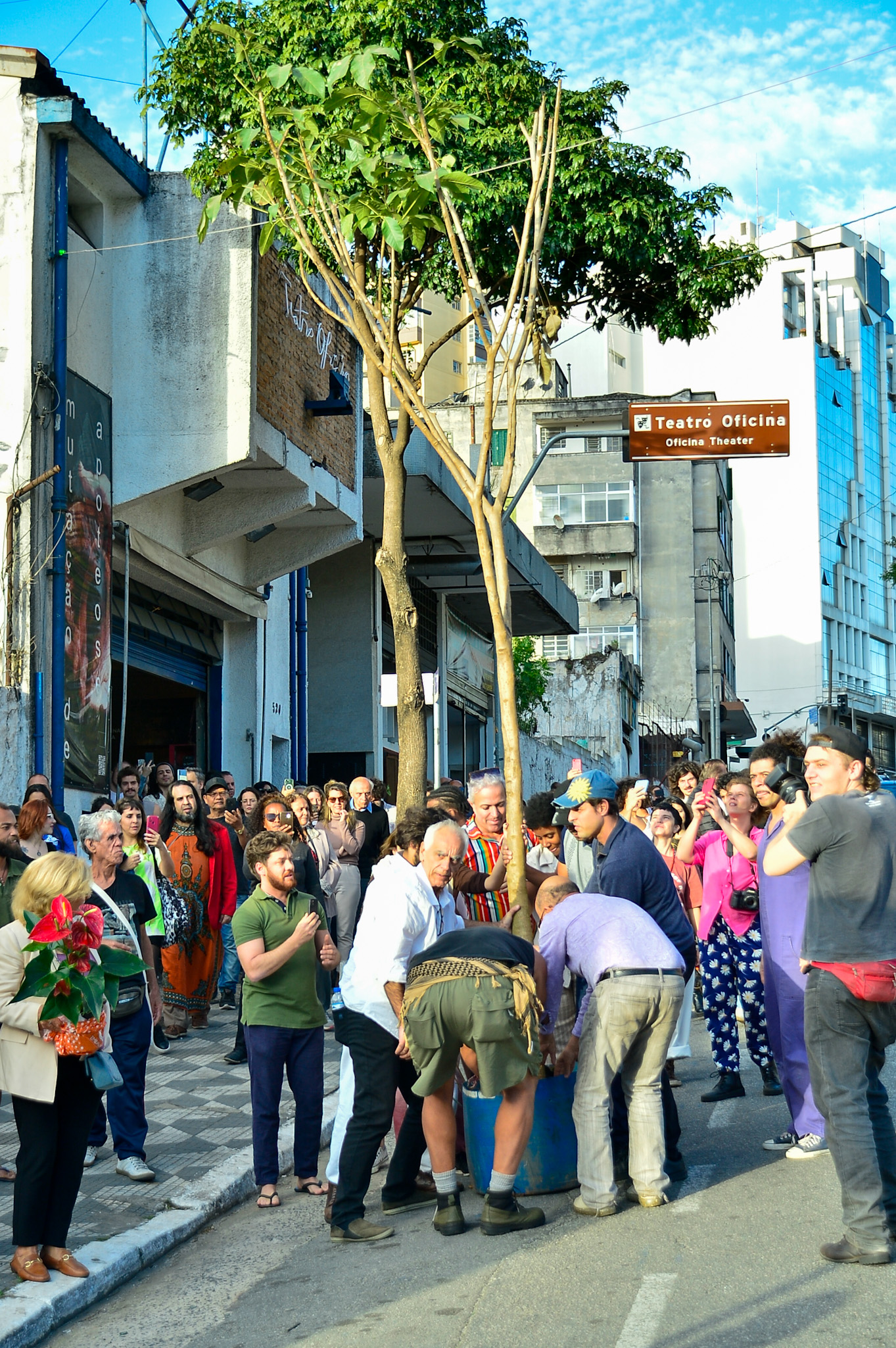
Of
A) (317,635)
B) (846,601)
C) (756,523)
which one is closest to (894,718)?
(846,601)

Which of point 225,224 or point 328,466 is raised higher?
point 225,224

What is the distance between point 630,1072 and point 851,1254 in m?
1.29

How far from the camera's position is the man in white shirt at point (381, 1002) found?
5.89 m

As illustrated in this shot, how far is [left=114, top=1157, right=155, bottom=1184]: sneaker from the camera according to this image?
674cm

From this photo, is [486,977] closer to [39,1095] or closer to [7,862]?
[39,1095]

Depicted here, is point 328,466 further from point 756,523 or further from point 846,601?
point 846,601

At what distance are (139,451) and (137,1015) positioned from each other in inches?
354

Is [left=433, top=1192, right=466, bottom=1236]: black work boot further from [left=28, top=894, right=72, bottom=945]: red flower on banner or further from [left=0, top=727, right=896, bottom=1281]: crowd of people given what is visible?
[left=28, top=894, right=72, bottom=945]: red flower on banner

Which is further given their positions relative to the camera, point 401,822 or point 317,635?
point 317,635

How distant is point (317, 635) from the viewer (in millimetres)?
23656

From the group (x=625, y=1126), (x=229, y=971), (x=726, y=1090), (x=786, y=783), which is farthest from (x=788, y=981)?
(x=229, y=971)

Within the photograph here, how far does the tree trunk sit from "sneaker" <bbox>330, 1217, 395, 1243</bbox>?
24.2 ft

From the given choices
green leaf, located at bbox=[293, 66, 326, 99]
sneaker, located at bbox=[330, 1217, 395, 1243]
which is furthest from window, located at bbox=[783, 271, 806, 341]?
sneaker, located at bbox=[330, 1217, 395, 1243]

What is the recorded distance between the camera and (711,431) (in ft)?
52.5
